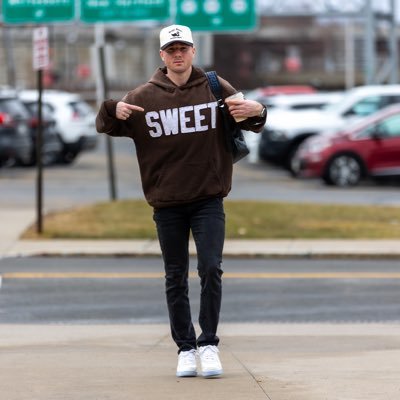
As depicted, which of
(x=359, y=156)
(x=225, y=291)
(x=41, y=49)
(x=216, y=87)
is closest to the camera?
(x=216, y=87)

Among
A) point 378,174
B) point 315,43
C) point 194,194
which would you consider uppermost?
point 194,194

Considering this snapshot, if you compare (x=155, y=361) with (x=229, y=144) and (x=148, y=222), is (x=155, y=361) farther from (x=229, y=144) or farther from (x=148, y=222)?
(x=148, y=222)

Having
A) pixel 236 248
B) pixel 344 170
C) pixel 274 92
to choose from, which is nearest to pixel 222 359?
pixel 236 248

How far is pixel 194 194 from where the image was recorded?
22.6 feet

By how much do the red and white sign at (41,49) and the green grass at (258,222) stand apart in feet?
6.49

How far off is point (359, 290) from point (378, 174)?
42.8 ft

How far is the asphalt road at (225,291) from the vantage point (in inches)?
392

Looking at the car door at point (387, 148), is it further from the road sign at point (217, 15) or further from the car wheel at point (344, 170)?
the road sign at point (217, 15)

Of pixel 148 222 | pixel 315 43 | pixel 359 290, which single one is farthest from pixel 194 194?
pixel 315 43

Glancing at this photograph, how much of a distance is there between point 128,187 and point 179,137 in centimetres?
1761

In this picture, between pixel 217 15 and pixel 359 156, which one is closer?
pixel 217 15

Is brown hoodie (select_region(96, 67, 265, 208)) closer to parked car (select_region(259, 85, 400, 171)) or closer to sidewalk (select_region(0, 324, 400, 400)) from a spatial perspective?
sidewalk (select_region(0, 324, 400, 400))

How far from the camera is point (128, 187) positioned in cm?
2447

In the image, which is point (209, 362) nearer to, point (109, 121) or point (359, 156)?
point (109, 121)
